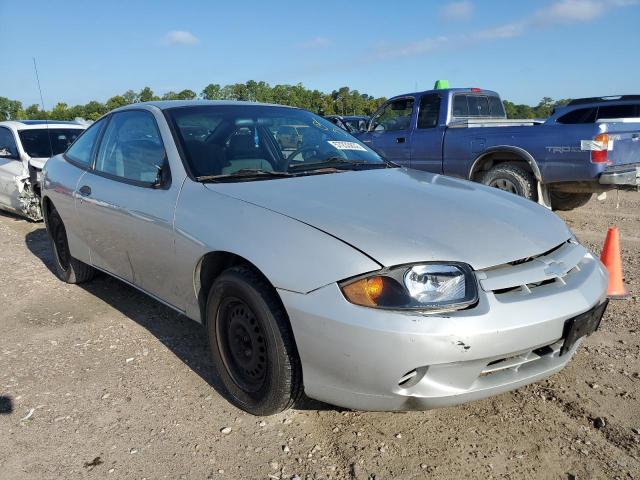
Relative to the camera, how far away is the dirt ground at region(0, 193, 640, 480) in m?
2.38

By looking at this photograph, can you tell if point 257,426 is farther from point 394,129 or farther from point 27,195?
point 394,129

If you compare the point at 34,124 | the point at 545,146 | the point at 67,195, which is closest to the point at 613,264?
the point at 545,146

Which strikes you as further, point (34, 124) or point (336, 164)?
point (34, 124)

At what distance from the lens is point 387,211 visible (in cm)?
266

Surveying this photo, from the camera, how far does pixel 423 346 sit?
2.13 meters

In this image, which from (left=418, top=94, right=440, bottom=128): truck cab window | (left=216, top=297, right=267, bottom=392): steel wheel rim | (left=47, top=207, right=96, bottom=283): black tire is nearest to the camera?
(left=216, top=297, right=267, bottom=392): steel wheel rim

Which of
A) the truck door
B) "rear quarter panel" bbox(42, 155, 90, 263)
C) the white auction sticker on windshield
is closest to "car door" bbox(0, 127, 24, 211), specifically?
"rear quarter panel" bbox(42, 155, 90, 263)

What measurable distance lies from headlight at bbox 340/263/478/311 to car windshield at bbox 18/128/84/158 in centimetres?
665

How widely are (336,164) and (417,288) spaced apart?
152 cm

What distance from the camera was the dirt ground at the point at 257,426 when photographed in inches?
93.7

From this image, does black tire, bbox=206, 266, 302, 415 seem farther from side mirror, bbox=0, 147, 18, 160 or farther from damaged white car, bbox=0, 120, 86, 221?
side mirror, bbox=0, 147, 18, 160

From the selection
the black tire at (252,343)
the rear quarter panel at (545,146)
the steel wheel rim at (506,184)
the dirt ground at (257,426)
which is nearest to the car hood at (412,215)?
the black tire at (252,343)

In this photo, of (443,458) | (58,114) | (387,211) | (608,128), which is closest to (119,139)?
(387,211)

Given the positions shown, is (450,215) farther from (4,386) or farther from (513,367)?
(4,386)
